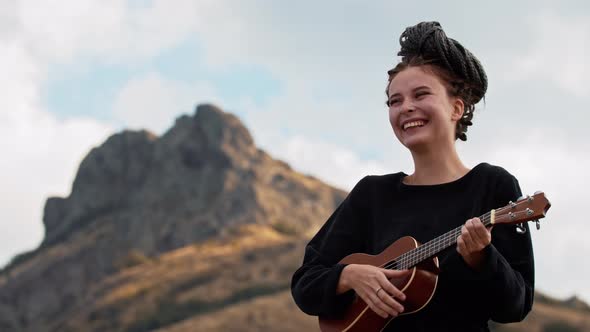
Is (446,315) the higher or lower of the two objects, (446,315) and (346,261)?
the lower

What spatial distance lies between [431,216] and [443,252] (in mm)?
202

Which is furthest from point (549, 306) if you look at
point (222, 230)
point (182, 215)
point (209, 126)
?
point (209, 126)

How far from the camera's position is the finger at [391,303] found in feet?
12.5

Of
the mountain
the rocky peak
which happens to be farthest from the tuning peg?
the rocky peak

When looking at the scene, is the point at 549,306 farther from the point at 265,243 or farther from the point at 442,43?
the point at 442,43

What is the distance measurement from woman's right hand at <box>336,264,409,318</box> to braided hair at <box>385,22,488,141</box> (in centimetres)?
85

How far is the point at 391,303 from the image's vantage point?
12.5 feet

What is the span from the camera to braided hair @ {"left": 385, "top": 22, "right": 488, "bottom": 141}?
4246 mm

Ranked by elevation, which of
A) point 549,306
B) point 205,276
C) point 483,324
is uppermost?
point 205,276

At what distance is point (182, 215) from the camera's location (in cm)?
11644

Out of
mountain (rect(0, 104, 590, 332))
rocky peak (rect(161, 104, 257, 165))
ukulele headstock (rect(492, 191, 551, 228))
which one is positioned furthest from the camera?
rocky peak (rect(161, 104, 257, 165))

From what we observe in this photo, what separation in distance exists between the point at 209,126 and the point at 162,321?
48897mm

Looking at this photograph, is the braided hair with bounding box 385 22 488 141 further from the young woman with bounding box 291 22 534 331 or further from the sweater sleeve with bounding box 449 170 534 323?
the sweater sleeve with bounding box 449 170 534 323

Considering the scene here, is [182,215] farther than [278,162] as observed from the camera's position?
No
